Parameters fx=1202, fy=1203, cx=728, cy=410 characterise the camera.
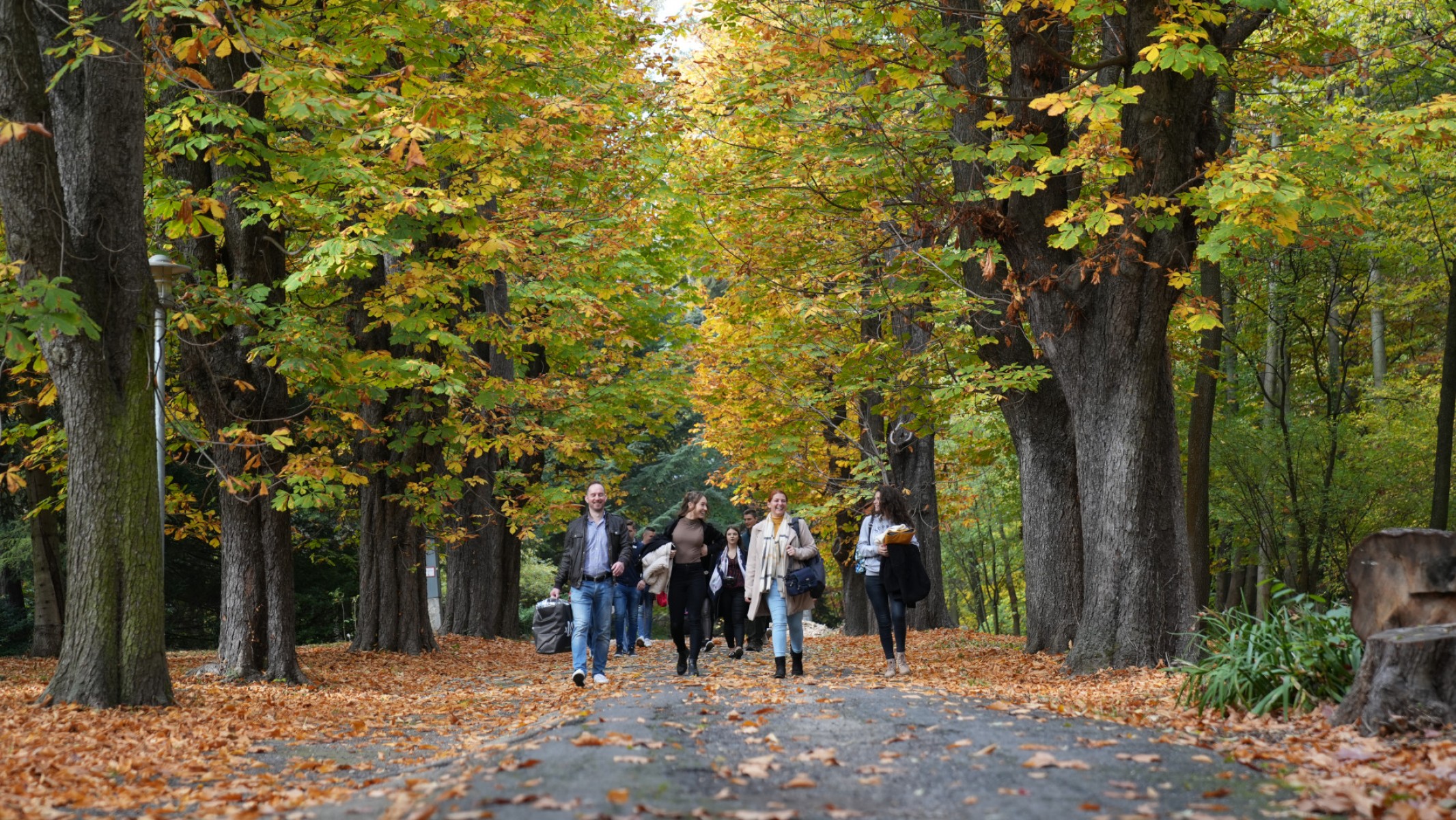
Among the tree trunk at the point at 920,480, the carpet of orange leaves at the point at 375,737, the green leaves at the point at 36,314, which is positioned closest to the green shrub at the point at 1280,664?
the carpet of orange leaves at the point at 375,737

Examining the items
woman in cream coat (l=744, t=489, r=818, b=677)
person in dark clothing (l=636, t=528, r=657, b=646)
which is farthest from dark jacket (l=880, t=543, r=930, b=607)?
person in dark clothing (l=636, t=528, r=657, b=646)

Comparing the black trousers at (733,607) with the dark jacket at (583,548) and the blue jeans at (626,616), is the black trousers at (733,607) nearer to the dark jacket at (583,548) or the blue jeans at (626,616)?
the blue jeans at (626,616)

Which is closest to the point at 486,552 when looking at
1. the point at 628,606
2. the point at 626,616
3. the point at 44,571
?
the point at 626,616

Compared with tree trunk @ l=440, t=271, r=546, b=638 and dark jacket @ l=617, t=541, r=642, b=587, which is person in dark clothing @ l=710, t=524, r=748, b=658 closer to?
dark jacket @ l=617, t=541, r=642, b=587

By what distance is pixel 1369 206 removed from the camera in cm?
2027

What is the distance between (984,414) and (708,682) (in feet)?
31.8

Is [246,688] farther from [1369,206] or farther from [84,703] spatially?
[1369,206]

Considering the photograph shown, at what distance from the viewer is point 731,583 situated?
634 inches

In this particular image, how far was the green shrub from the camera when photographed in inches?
303

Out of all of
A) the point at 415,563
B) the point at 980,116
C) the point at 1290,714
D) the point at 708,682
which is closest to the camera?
the point at 1290,714

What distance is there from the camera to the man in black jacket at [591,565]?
1177 cm

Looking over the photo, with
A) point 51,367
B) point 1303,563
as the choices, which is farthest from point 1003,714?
point 1303,563

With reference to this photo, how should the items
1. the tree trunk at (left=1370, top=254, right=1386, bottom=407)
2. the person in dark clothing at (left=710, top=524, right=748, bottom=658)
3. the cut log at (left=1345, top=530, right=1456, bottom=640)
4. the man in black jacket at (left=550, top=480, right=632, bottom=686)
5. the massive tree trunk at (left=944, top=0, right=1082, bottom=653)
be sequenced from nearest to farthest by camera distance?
1. the cut log at (left=1345, top=530, right=1456, bottom=640)
2. the man in black jacket at (left=550, top=480, right=632, bottom=686)
3. the massive tree trunk at (left=944, top=0, right=1082, bottom=653)
4. the person in dark clothing at (left=710, top=524, right=748, bottom=658)
5. the tree trunk at (left=1370, top=254, right=1386, bottom=407)

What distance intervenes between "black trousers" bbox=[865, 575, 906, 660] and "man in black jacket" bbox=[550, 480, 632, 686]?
2.46 meters
